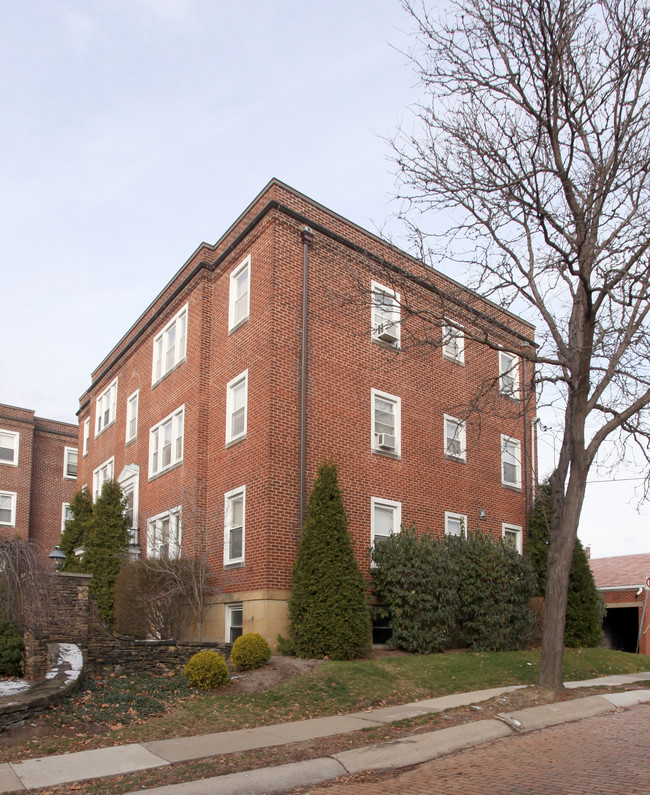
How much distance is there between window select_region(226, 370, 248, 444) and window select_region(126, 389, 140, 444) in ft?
23.2

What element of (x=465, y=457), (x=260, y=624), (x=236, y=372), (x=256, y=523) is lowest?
(x=260, y=624)

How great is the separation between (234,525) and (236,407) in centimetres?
286

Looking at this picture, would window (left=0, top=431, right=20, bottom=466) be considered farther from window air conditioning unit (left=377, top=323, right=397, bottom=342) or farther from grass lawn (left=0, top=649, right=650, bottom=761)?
grass lawn (left=0, top=649, right=650, bottom=761)

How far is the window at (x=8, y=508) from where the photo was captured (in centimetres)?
3616

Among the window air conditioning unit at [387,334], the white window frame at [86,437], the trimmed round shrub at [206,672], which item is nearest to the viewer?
the trimmed round shrub at [206,672]

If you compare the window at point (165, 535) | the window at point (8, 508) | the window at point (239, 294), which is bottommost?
the window at point (165, 535)

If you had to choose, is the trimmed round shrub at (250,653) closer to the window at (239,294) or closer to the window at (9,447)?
the window at (239,294)

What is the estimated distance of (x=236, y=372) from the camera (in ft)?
62.5

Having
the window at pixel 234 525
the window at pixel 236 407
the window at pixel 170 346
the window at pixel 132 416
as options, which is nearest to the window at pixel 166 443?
the window at pixel 170 346

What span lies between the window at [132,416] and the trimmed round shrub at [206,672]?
13.5 meters

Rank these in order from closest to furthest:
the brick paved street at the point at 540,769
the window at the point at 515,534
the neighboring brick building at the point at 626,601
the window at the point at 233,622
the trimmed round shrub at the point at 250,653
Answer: the brick paved street at the point at 540,769 < the trimmed round shrub at the point at 250,653 < the window at the point at 233,622 < the window at the point at 515,534 < the neighboring brick building at the point at 626,601

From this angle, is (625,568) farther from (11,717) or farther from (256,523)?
(11,717)

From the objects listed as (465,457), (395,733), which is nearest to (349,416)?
(465,457)

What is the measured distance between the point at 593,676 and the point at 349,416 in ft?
25.2
